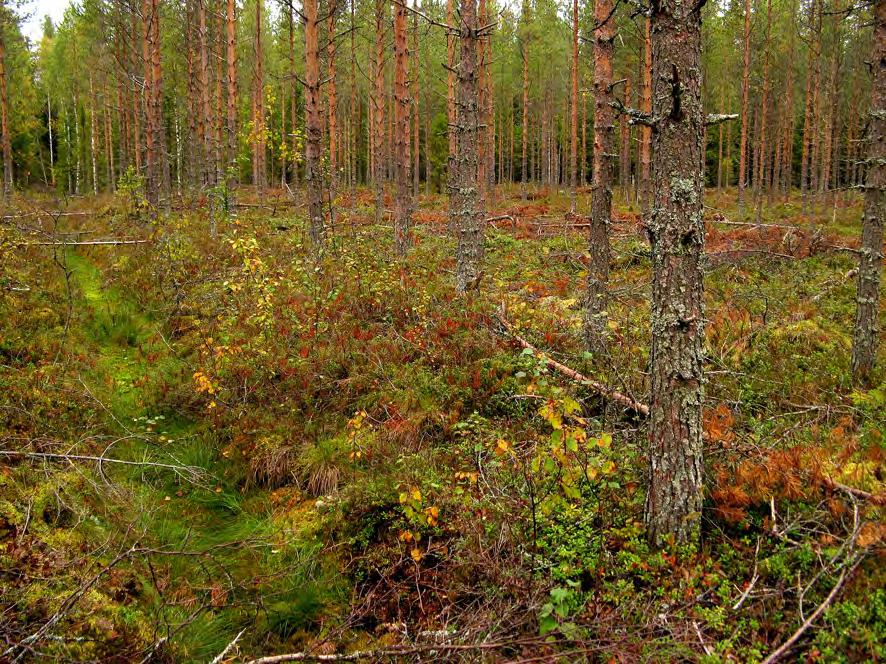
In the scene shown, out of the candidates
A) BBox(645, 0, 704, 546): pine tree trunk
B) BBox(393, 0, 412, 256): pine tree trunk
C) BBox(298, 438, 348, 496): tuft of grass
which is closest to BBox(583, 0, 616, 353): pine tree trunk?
BBox(645, 0, 704, 546): pine tree trunk

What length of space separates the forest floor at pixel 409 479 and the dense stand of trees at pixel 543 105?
0.62m

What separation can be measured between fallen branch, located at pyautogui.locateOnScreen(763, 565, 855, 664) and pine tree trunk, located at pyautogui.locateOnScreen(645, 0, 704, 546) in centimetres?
80

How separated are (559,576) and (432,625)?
949mm

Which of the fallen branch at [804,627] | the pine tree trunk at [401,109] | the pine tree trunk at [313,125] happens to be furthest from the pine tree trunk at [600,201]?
the pine tree trunk at [401,109]

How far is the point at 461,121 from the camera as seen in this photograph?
963 cm

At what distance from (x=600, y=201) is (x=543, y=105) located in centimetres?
2961

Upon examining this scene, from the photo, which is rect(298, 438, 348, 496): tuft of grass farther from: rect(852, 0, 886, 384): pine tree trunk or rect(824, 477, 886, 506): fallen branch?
rect(852, 0, 886, 384): pine tree trunk

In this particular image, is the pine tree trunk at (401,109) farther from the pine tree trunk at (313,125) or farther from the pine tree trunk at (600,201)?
the pine tree trunk at (600,201)

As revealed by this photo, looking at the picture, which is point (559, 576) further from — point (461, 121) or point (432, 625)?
Answer: point (461, 121)

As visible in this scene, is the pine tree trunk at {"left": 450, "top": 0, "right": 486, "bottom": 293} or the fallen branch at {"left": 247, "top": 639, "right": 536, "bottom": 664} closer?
the fallen branch at {"left": 247, "top": 639, "right": 536, "bottom": 664}

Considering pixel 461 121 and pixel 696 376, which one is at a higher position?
pixel 461 121

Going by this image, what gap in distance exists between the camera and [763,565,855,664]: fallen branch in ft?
9.14

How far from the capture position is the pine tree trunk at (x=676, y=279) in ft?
11.0

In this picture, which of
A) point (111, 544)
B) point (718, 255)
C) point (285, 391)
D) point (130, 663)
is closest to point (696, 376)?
point (130, 663)
